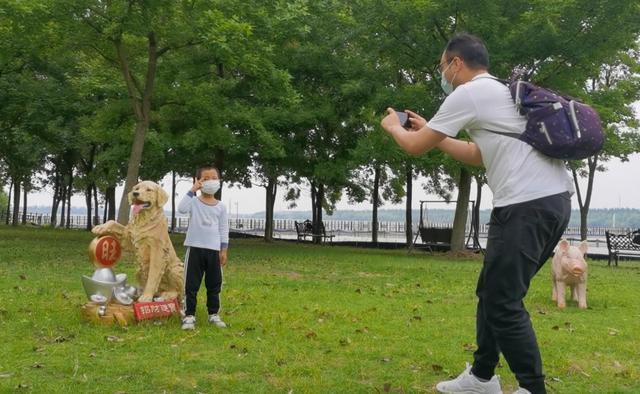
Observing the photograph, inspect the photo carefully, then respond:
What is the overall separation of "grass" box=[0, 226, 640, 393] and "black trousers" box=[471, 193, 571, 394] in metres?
1.10

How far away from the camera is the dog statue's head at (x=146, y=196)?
6652 mm

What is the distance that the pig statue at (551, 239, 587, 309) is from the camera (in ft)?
27.0

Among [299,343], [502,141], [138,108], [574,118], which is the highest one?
[138,108]

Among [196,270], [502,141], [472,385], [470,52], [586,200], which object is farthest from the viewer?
[586,200]

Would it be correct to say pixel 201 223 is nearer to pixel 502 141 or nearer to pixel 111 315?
pixel 111 315

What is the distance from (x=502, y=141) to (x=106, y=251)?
Result: 4.76 m

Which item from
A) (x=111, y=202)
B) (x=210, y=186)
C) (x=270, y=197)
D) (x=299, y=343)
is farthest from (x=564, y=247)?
Result: (x=111, y=202)

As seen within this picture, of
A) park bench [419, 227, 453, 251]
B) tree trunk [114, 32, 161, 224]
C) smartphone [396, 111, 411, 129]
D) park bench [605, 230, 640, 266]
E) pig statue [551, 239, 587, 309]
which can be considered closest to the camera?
smartphone [396, 111, 411, 129]

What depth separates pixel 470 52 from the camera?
370 centimetres

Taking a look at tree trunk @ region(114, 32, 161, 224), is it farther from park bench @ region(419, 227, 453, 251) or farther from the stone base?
park bench @ region(419, 227, 453, 251)

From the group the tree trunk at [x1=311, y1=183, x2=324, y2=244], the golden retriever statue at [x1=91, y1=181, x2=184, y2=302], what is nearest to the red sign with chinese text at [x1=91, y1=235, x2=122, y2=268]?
the golden retriever statue at [x1=91, y1=181, x2=184, y2=302]

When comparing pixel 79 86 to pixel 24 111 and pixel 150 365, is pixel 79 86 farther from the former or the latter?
pixel 150 365

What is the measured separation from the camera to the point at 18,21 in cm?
1338

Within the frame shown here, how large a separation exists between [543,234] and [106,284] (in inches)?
185
